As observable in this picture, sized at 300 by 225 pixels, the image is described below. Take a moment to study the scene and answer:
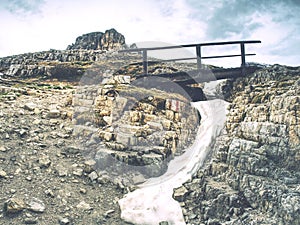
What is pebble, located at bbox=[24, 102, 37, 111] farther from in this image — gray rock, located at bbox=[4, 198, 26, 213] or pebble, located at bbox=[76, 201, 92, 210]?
pebble, located at bbox=[76, 201, 92, 210]

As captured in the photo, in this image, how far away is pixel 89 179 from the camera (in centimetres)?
1327

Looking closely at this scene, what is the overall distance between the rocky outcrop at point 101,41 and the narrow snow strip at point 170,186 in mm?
36389

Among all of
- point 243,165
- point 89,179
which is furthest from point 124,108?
point 243,165

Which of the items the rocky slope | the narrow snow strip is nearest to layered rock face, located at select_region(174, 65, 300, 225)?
the rocky slope

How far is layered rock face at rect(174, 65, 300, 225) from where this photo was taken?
468 inches

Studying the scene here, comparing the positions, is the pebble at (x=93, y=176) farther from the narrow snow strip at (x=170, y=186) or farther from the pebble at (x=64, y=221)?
the pebble at (x=64, y=221)

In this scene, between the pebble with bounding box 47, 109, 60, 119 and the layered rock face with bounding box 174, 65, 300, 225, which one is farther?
the pebble with bounding box 47, 109, 60, 119

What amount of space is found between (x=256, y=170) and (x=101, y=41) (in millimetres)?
45563

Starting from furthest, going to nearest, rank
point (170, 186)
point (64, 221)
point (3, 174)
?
point (170, 186), point (3, 174), point (64, 221)

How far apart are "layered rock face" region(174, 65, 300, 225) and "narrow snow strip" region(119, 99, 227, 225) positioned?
521 mm

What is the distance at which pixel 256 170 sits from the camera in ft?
43.2

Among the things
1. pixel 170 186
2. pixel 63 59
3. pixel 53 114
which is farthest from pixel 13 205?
pixel 63 59

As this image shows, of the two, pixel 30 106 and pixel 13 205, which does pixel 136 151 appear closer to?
pixel 13 205

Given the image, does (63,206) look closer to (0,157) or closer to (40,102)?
(0,157)
